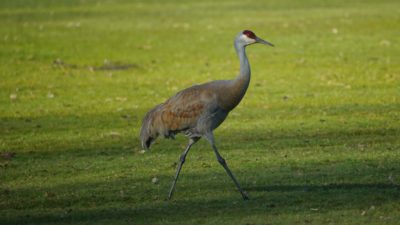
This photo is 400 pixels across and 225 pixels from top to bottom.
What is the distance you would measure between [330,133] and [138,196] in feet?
15.1

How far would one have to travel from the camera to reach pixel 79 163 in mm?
13469

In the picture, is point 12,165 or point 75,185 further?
point 12,165

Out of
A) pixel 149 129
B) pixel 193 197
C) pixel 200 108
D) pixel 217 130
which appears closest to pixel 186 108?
pixel 200 108

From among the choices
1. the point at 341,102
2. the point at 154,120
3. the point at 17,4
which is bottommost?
the point at 17,4

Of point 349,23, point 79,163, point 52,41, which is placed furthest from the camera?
point 349,23

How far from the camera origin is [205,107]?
36.4 ft

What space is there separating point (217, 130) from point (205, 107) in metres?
4.84

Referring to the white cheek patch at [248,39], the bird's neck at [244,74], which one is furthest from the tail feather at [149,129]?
the white cheek patch at [248,39]

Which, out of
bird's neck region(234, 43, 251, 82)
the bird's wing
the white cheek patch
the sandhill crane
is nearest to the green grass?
the sandhill crane

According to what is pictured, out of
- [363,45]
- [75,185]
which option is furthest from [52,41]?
[75,185]

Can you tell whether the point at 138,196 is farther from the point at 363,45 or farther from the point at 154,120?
the point at 363,45

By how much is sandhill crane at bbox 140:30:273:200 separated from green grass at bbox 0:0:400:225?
0.66m

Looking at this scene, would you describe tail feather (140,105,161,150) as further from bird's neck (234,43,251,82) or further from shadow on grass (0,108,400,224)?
bird's neck (234,43,251,82)

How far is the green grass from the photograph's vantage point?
A: 10.6 metres
